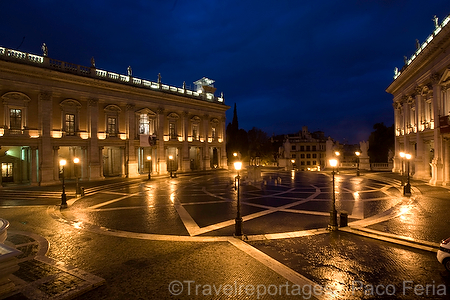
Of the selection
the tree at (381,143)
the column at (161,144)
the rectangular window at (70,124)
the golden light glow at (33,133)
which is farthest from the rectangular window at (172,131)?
the tree at (381,143)

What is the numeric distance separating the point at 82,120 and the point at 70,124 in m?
1.38

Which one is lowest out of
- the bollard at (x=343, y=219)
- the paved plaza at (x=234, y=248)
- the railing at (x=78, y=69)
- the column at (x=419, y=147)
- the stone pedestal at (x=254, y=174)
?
the paved plaza at (x=234, y=248)

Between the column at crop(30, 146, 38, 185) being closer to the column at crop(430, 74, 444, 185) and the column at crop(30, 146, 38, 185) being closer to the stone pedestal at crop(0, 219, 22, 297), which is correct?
the stone pedestal at crop(0, 219, 22, 297)

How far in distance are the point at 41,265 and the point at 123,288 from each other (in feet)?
10.9

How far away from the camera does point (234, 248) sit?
8.95 m

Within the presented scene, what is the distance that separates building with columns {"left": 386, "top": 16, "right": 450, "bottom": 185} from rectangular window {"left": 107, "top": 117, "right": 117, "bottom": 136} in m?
35.3

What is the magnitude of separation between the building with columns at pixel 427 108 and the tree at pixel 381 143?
21556mm

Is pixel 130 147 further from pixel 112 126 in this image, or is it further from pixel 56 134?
pixel 56 134

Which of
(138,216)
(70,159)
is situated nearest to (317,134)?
(70,159)

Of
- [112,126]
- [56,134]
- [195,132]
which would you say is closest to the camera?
[56,134]

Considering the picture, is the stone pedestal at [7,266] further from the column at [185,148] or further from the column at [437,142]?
the column at [185,148]

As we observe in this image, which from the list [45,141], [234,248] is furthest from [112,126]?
[234,248]

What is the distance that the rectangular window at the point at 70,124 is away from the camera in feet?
95.3

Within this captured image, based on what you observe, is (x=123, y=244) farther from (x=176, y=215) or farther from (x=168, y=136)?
(x=168, y=136)
